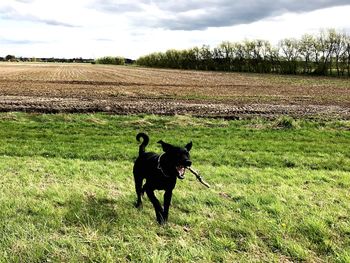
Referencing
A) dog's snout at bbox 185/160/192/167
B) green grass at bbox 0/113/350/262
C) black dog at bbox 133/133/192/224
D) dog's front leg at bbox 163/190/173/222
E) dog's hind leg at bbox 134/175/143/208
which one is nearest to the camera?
green grass at bbox 0/113/350/262

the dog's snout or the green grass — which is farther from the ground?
the dog's snout

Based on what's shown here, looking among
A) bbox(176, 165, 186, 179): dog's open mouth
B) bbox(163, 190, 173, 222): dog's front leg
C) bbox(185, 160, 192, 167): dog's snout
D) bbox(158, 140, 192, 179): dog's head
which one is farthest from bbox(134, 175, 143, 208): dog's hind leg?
bbox(185, 160, 192, 167): dog's snout

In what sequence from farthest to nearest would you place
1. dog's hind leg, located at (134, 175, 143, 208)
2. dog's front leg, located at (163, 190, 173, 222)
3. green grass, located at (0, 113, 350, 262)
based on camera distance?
dog's hind leg, located at (134, 175, 143, 208) → dog's front leg, located at (163, 190, 173, 222) → green grass, located at (0, 113, 350, 262)

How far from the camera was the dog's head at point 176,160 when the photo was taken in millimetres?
5352

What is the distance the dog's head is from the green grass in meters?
A: 0.85

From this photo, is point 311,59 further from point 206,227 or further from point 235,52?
point 206,227

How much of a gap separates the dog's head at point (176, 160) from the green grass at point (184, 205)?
0.85m

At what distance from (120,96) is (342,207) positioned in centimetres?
2668

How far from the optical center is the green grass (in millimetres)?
4812

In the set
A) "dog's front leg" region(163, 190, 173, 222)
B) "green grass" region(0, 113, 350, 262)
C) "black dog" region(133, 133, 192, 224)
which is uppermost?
"black dog" region(133, 133, 192, 224)

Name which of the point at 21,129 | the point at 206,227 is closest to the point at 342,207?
the point at 206,227

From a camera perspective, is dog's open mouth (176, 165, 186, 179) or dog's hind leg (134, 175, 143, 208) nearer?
dog's open mouth (176, 165, 186, 179)

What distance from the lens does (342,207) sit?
6758mm

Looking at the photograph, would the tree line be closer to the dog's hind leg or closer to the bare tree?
the bare tree
